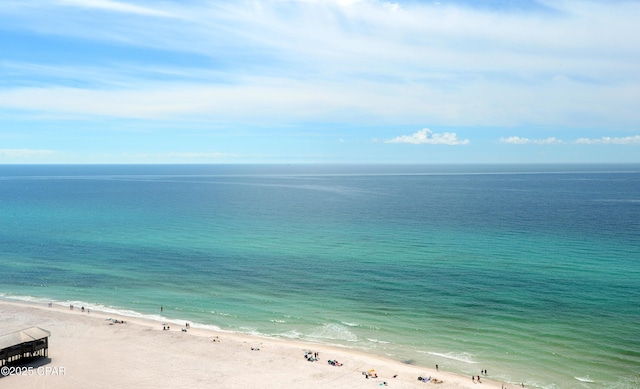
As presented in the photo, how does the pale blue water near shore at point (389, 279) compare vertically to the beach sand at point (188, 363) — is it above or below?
above

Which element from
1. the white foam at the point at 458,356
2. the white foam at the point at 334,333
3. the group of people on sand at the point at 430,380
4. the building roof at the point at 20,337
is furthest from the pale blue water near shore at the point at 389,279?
the building roof at the point at 20,337

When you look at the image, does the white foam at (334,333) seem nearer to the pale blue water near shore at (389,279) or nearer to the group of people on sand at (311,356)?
the pale blue water near shore at (389,279)

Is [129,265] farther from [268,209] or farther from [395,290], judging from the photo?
[268,209]

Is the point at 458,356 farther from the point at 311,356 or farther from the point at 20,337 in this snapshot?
the point at 20,337

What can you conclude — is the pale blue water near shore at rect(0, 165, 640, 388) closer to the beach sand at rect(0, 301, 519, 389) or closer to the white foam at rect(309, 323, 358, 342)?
the white foam at rect(309, 323, 358, 342)

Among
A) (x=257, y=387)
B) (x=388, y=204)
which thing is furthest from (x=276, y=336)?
(x=388, y=204)

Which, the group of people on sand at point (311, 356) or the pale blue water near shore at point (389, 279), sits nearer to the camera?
the group of people on sand at point (311, 356)

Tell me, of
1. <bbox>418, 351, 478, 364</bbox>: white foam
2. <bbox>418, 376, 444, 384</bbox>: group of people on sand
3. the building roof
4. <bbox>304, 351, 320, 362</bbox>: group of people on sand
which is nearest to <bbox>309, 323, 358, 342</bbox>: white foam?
<bbox>304, 351, 320, 362</bbox>: group of people on sand
